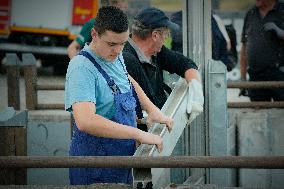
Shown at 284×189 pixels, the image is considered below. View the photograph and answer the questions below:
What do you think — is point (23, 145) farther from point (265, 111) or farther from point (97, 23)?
point (265, 111)

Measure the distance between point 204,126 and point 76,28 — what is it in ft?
26.3

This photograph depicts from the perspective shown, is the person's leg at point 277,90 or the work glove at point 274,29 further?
the work glove at point 274,29

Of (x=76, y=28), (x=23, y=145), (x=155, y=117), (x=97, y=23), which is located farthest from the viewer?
(x=76, y=28)

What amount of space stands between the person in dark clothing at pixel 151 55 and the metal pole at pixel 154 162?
1387mm

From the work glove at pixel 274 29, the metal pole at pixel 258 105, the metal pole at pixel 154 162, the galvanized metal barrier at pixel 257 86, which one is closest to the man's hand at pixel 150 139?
the metal pole at pixel 154 162

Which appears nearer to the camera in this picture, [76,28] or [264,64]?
[264,64]

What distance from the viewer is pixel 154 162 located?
98.6 inches

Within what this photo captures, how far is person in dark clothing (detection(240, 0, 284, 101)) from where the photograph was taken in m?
6.02

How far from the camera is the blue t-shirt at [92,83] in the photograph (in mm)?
2803

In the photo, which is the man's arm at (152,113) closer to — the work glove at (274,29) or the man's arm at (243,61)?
the work glove at (274,29)

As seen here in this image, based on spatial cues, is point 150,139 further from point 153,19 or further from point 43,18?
point 43,18

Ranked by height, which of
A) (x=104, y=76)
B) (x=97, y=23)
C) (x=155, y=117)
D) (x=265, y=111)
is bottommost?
(x=265, y=111)

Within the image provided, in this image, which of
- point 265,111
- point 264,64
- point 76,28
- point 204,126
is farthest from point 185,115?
point 76,28

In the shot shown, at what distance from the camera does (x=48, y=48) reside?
12203 millimetres
